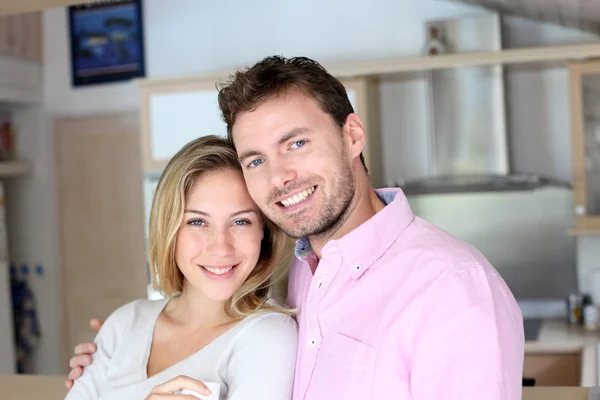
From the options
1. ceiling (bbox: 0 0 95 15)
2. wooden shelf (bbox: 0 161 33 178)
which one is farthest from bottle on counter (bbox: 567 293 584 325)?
wooden shelf (bbox: 0 161 33 178)

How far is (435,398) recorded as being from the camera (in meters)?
1.09

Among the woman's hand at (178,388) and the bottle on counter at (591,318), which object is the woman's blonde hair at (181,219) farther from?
the bottle on counter at (591,318)

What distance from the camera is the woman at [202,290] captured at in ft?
4.75

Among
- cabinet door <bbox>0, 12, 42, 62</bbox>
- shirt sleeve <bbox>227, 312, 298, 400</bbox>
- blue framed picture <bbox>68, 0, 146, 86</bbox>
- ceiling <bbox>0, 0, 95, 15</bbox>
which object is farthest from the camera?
blue framed picture <bbox>68, 0, 146, 86</bbox>

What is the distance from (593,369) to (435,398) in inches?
87.9

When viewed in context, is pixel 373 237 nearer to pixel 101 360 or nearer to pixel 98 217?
pixel 101 360

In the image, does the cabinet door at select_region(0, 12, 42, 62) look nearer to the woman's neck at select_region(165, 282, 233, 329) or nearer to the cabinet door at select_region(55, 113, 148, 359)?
the cabinet door at select_region(55, 113, 148, 359)

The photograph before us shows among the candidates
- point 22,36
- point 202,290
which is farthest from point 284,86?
point 22,36

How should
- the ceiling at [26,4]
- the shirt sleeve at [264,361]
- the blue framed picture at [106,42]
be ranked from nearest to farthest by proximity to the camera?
the shirt sleeve at [264,361] < the ceiling at [26,4] < the blue framed picture at [106,42]

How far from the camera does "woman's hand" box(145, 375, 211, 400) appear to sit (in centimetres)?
122

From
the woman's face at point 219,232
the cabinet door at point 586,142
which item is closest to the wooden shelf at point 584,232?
the cabinet door at point 586,142

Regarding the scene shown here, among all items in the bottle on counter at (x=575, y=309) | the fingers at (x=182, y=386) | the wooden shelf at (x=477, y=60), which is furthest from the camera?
the bottle on counter at (x=575, y=309)

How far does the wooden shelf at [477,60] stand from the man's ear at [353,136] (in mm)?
2355

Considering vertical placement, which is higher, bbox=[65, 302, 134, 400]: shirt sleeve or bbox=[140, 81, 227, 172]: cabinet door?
bbox=[140, 81, 227, 172]: cabinet door
